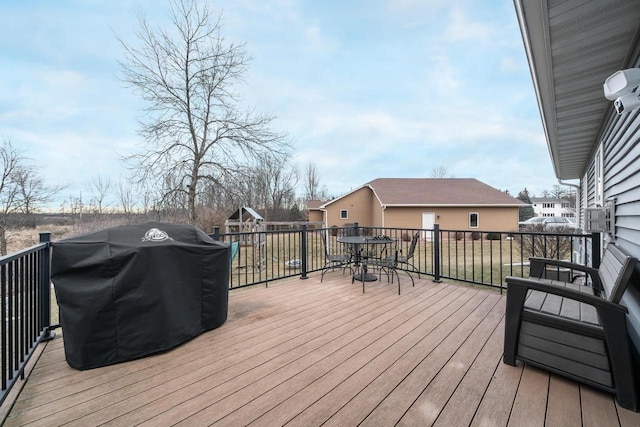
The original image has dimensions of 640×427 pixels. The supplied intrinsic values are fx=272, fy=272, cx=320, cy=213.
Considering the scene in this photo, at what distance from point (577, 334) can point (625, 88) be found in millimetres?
1551

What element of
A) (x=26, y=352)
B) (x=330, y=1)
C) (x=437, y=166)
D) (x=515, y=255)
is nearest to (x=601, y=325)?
(x=26, y=352)

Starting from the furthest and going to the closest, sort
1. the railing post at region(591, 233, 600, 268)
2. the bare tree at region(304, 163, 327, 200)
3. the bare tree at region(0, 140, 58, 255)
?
the bare tree at region(304, 163, 327, 200)
the bare tree at region(0, 140, 58, 255)
the railing post at region(591, 233, 600, 268)

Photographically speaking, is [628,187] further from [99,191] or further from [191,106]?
[99,191]

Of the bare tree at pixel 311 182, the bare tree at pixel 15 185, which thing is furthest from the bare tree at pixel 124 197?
the bare tree at pixel 311 182

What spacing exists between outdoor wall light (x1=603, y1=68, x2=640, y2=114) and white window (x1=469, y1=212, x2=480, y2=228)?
17.6 m

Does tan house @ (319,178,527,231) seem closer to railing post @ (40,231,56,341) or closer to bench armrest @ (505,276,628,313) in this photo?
bench armrest @ (505,276,628,313)

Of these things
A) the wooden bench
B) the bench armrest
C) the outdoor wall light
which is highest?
the outdoor wall light

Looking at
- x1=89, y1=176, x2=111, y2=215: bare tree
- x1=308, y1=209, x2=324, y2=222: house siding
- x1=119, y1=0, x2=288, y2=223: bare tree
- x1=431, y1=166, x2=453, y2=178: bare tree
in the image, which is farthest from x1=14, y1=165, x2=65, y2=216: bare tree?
x1=431, y1=166, x2=453, y2=178: bare tree

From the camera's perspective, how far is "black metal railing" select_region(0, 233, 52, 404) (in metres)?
1.56

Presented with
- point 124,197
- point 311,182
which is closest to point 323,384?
point 124,197

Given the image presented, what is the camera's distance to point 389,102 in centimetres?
1355

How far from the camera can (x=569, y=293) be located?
1696 millimetres

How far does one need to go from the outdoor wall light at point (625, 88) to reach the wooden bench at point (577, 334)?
98cm

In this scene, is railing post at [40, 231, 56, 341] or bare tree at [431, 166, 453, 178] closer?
railing post at [40, 231, 56, 341]
